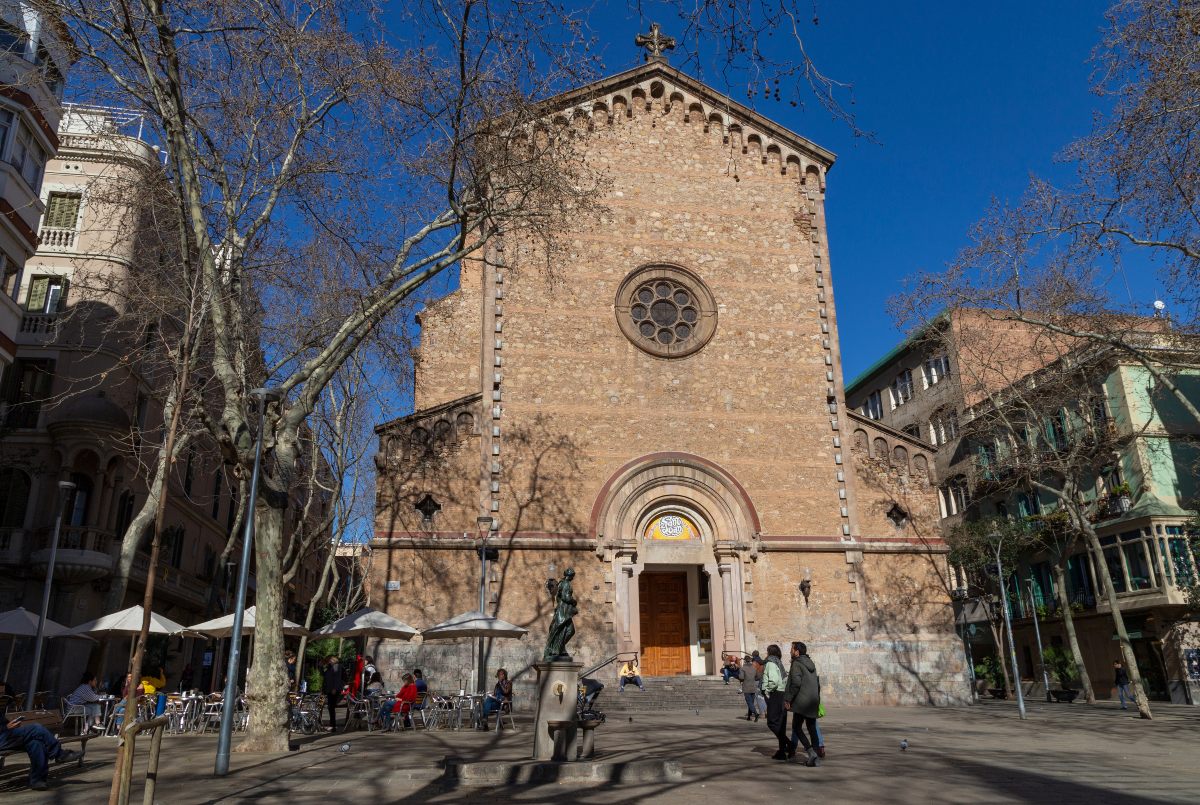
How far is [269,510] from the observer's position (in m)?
13.0

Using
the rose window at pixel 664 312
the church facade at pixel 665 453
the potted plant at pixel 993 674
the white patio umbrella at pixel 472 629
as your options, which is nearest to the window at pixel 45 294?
the church facade at pixel 665 453

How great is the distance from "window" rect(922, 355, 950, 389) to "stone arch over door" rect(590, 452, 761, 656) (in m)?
20.3

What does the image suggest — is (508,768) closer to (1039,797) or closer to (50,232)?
(1039,797)

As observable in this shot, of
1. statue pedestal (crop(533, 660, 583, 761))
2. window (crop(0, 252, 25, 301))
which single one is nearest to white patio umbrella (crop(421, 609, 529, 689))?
statue pedestal (crop(533, 660, 583, 761))

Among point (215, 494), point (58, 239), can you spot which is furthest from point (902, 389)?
point (58, 239)

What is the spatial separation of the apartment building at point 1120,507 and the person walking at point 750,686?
9.61 meters

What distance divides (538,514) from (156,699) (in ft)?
30.4

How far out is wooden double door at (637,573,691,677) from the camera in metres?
23.3

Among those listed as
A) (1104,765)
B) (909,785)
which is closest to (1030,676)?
(1104,765)

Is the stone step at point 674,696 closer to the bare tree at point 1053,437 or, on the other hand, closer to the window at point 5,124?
the bare tree at point 1053,437

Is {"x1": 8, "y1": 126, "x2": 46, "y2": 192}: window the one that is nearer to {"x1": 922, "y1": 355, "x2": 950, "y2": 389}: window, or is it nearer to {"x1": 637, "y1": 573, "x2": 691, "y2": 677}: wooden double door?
{"x1": 637, "y1": 573, "x2": 691, "y2": 677}: wooden double door

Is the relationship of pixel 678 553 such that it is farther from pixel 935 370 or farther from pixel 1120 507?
pixel 935 370

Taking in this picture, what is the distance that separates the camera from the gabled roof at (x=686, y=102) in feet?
83.8

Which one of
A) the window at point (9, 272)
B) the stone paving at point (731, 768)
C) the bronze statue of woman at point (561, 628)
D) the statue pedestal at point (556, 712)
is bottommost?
the stone paving at point (731, 768)
